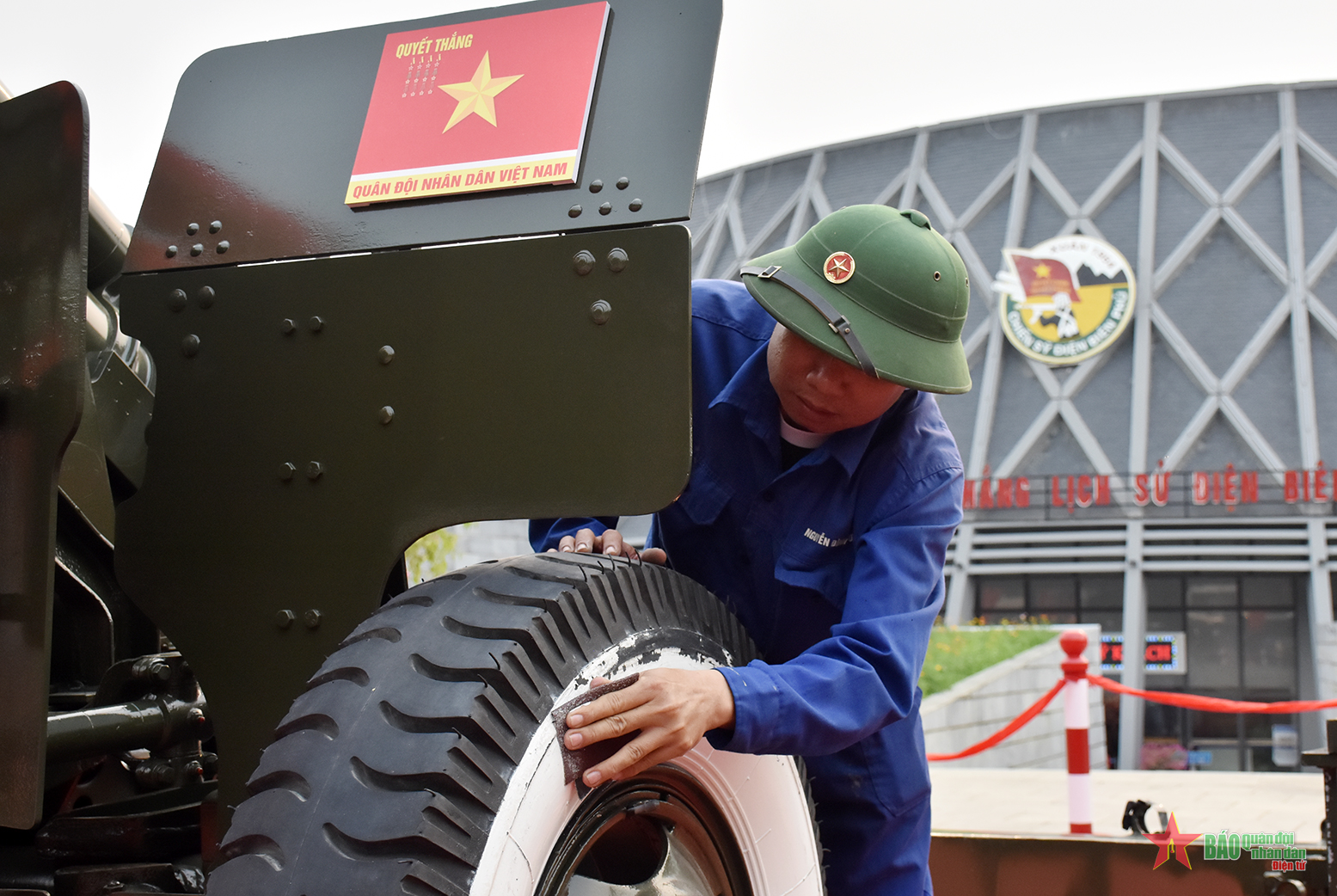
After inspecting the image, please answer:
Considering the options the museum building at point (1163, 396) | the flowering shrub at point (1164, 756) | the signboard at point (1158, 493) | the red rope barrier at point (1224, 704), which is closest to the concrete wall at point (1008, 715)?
the red rope barrier at point (1224, 704)

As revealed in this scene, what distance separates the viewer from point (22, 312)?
57.3 inches

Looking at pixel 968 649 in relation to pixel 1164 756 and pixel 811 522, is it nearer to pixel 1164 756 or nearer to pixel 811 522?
pixel 1164 756

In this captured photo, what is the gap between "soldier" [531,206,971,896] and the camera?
75.7 inches

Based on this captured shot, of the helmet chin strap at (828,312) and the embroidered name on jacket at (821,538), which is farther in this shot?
the embroidered name on jacket at (821,538)

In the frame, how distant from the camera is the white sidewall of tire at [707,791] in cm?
132

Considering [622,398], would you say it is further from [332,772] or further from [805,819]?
[805,819]

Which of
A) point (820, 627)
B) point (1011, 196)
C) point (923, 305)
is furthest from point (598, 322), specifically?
point (1011, 196)

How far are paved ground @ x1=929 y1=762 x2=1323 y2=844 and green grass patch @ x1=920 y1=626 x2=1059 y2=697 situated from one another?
223cm

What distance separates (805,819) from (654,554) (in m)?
0.54

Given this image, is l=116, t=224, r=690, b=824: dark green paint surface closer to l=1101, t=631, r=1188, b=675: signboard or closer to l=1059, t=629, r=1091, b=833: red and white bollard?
l=1059, t=629, r=1091, b=833: red and white bollard

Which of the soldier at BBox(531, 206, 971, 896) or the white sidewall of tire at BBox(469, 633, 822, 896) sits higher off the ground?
the soldier at BBox(531, 206, 971, 896)

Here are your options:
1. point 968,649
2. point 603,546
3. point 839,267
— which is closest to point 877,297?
point 839,267

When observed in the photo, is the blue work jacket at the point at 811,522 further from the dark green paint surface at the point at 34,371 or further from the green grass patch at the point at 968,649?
the green grass patch at the point at 968,649

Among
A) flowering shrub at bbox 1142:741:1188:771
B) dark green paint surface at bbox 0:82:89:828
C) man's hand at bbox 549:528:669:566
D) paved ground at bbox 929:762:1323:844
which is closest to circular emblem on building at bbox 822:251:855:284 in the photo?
man's hand at bbox 549:528:669:566
